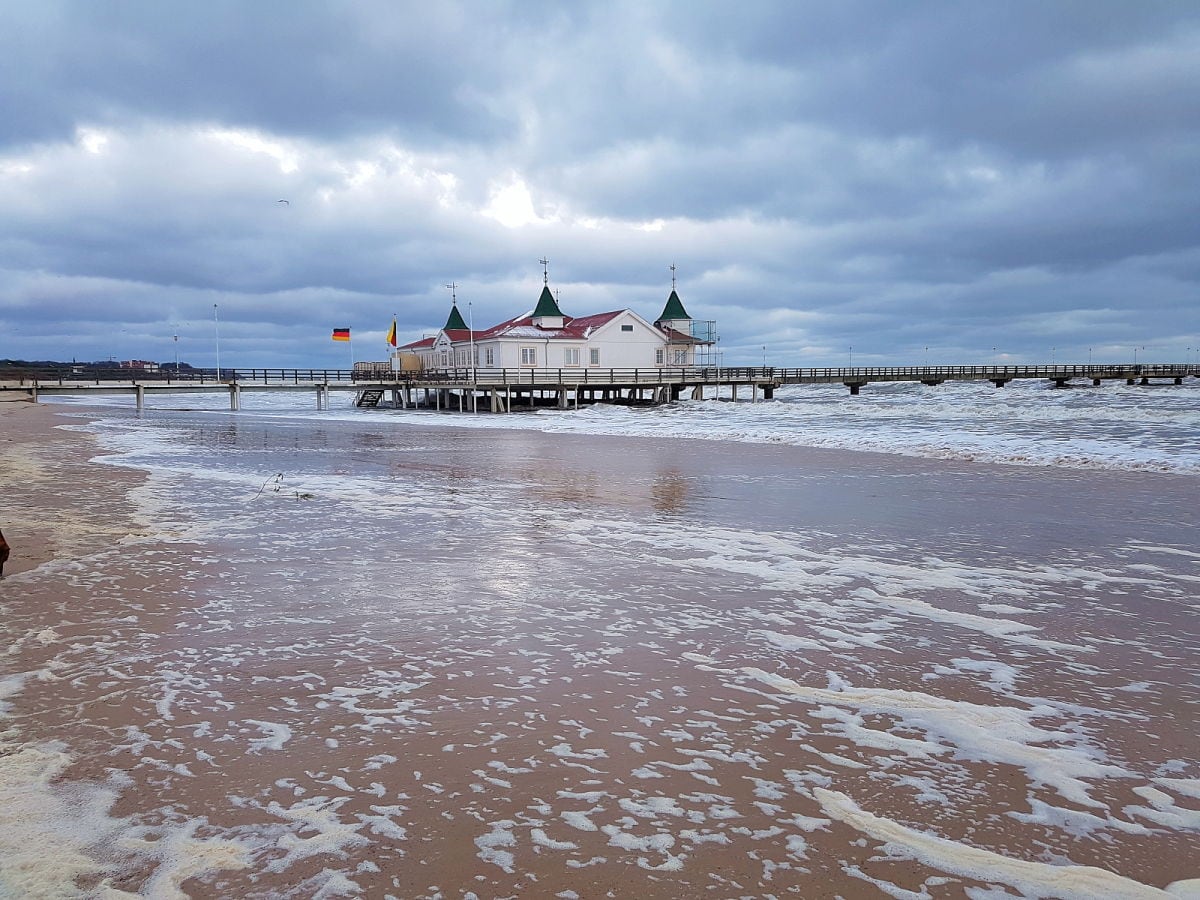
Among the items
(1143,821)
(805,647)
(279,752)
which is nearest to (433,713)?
(279,752)

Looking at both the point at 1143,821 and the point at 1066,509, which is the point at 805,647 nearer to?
the point at 1143,821

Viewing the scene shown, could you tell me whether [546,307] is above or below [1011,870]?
above

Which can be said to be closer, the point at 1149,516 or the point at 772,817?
the point at 772,817

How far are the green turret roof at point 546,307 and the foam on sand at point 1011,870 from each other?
60916 mm

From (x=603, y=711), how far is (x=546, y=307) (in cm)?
5989

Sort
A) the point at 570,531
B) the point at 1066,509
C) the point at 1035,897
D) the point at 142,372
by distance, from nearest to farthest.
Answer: the point at 1035,897 → the point at 570,531 → the point at 1066,509 → the point at 142,372

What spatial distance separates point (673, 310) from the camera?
67250 millimetres

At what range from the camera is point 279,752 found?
397 cm

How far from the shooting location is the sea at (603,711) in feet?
10.2

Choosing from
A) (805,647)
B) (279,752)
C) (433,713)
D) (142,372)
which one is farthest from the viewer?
(142,372)

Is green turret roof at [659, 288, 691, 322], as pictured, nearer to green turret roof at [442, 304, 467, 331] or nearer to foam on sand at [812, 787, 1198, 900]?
green turret roof at [442, 304, 467, 331]

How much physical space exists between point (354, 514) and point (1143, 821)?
956 cm

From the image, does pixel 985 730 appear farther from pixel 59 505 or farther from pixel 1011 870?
pixel 59 505

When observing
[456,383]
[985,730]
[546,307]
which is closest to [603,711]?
[985,730]
